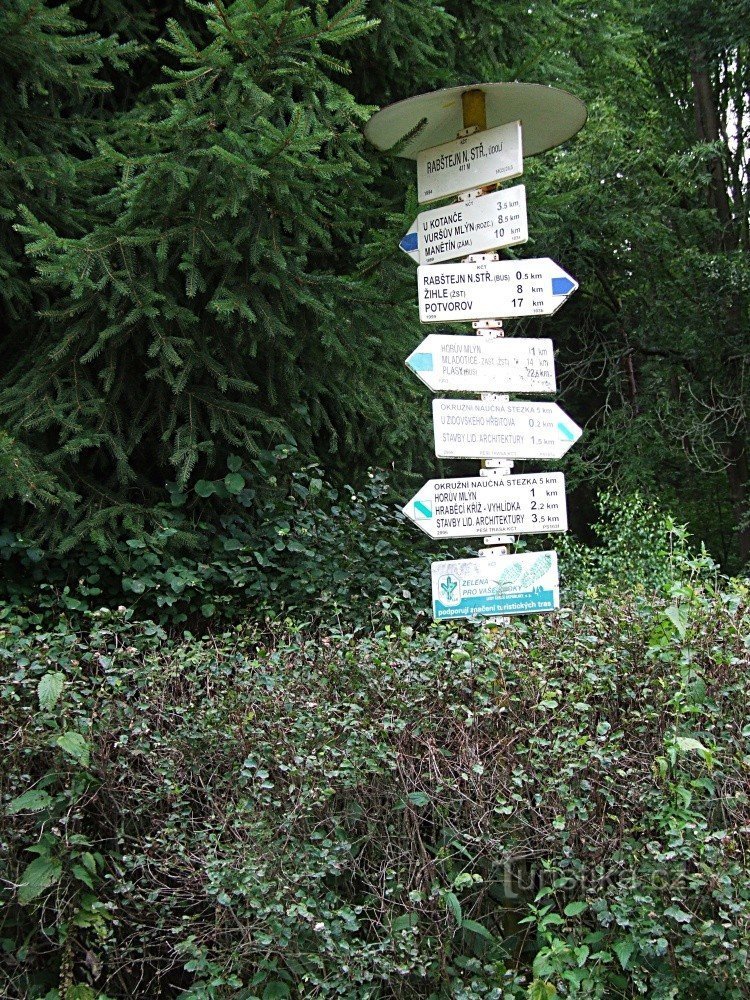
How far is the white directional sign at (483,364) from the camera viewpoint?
14.1ft

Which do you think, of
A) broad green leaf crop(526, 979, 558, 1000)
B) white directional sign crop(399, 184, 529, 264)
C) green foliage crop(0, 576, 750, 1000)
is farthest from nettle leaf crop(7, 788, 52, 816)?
white directional sign crop(399, 184, 529, 264)

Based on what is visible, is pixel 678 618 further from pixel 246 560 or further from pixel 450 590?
pixel 246 560

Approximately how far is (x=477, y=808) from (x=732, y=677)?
96cm

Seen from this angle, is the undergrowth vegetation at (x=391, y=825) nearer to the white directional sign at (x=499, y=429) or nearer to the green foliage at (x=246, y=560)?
the white directional sign at (x=499, y=429)

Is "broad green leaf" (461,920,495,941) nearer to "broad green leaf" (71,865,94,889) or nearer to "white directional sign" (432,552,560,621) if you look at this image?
"broad green leaf" (71,865,94,889)

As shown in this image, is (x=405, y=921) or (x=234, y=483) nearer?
(x=405, y=921)

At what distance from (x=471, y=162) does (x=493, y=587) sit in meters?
1.90

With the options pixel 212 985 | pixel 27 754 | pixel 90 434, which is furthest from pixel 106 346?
pixel 212 985

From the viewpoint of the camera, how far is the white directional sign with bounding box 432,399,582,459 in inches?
170

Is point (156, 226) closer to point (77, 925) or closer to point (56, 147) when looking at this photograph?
point (56, 147)

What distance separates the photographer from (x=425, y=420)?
7.18 meters

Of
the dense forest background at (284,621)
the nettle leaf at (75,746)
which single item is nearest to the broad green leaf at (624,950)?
the dense forest background at (284,621)

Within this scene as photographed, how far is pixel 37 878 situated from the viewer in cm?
311

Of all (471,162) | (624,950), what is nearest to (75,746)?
(624,950)
